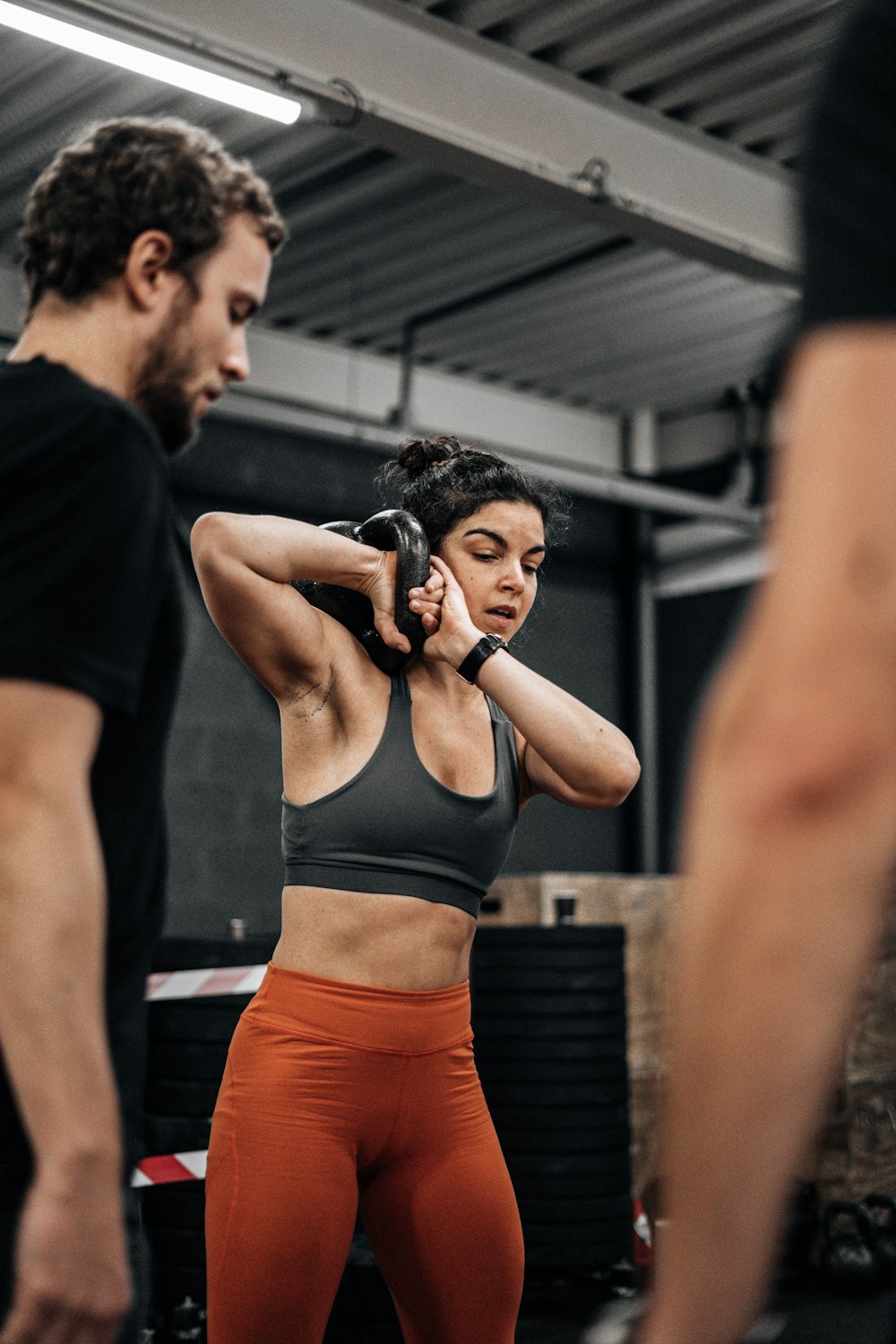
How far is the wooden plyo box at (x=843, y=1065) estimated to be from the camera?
5.39m

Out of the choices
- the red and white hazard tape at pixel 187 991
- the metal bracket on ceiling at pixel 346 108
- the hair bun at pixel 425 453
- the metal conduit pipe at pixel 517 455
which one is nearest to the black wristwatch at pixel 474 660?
the hair bun at pixel 425 453

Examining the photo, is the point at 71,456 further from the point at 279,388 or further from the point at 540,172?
the point at 279,388

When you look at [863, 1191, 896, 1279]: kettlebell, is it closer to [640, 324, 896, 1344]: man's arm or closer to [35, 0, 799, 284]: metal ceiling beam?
[35, 0, 799, 284]: metal ceiling beam

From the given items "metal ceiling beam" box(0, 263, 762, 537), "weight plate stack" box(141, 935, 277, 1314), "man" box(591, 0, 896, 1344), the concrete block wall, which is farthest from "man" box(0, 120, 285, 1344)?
the concrete block wall

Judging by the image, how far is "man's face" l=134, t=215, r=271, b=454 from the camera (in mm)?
1222

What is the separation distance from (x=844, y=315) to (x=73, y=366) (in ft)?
2.58

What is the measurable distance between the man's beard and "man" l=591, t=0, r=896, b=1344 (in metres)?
0.79

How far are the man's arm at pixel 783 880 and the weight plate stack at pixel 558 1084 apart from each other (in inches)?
163

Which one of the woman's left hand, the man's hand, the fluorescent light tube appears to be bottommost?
the man's hand

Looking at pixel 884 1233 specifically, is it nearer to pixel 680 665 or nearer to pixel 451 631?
pixel 451 631

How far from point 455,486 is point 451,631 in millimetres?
348

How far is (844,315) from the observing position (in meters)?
0.58

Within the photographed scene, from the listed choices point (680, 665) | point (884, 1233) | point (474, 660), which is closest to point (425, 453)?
point (474, 660)

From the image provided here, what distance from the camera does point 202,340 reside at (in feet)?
4.06
